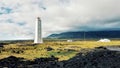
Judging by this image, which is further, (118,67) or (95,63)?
(95,63)

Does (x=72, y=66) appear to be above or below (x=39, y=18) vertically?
below

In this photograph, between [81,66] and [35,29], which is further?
[35,29]

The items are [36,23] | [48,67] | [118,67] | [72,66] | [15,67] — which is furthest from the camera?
[36,23]

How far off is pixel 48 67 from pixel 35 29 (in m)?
113

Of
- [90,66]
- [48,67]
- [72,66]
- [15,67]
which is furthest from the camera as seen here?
[15,67]

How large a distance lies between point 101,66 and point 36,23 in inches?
4755

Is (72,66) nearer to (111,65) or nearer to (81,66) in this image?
(81,66)

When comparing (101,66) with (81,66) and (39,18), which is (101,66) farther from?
(39,18)

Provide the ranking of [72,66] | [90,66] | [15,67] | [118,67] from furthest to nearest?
[15,67]
[72,66]
[90,66]
[118,67]

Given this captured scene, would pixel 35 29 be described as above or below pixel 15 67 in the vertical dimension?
above

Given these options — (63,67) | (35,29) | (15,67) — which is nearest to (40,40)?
(35,29)

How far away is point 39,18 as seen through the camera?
161625 millimetres

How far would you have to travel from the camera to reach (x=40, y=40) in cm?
16362

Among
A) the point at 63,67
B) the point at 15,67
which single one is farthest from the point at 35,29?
the point at 63,67
